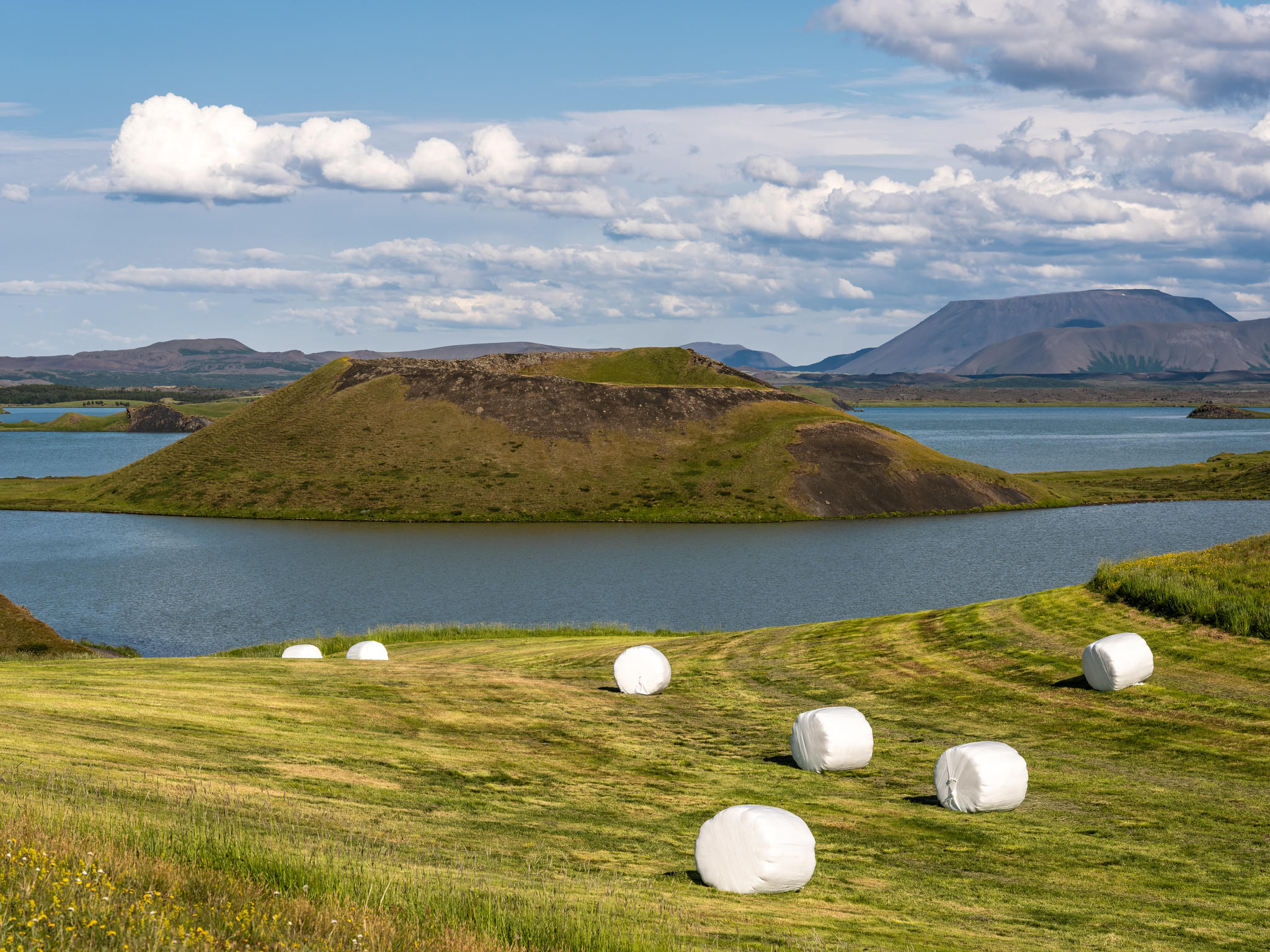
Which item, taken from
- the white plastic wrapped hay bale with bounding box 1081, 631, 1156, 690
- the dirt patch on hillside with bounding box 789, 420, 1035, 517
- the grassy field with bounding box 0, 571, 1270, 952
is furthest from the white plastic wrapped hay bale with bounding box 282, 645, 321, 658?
the dirt patch on hillside with bounding box 789, 420, 1035, 517

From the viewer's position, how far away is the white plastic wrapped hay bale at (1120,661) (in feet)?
105

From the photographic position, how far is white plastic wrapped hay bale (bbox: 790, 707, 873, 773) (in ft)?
85.7

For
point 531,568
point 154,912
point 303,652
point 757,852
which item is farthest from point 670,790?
point 531,568

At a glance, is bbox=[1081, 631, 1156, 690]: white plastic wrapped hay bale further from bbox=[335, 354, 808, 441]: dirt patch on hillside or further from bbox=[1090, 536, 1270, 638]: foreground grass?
bbox=[335, 354, 808, 441]: dirt patch on hillside

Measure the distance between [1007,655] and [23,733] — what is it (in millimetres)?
30969

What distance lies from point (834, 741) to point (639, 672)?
12494 millimetres

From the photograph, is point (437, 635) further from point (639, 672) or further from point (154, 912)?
point (154, 912)

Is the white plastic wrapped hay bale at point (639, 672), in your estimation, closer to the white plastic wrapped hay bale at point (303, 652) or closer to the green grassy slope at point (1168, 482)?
the white plastic wrapped hay bale at point (303, 652)

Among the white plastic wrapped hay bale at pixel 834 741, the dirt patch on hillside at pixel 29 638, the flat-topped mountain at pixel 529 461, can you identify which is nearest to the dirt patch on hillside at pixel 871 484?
the flat-topped mountain at pixel 529 461

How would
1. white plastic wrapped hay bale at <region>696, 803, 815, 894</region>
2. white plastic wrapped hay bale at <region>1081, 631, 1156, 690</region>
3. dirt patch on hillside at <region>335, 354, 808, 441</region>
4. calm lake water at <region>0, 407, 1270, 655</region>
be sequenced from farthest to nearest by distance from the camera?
dirt patch on hillside at <region>335, 354, 808, 441</region>, calm lake water at <region>0, 407, 1270, 655</region>, white plastic wrapped hay bale at <region>1081, 631, 1156, 690</region>, white plastic wrapped hay bale at <region>696, 803, 815, 894</region>

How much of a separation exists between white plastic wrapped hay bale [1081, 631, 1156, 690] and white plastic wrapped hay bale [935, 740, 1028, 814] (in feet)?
33.0

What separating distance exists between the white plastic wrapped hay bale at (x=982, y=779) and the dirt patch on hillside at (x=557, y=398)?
12981cm

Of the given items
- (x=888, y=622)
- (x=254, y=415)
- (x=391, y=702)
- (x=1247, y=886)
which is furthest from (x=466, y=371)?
(x=1247, y=886)

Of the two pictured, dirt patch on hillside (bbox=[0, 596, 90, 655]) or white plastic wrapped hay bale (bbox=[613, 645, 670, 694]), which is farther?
dirt patch on hillside (bbox=[0, 596, 90, 655])
